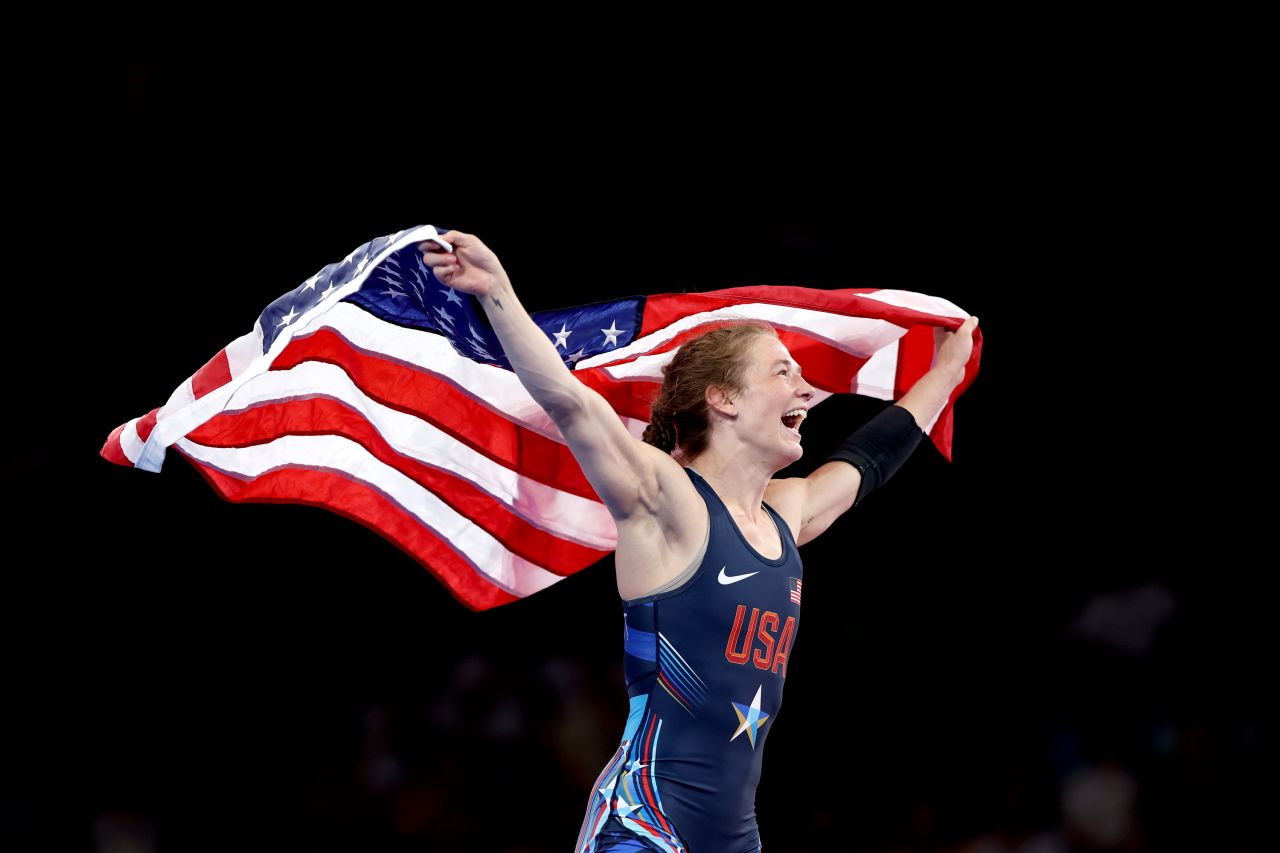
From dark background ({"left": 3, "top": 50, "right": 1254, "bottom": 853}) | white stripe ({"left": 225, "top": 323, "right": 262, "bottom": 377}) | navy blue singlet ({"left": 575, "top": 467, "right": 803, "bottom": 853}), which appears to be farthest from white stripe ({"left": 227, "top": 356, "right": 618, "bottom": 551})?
dark background ({"left": 3, "top": 50, "right": 1254, "bottom": 853})

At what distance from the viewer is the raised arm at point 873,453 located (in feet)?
13.3

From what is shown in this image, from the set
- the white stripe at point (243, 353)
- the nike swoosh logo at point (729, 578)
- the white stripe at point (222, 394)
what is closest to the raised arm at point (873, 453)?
the nike swoosh logo at point (729, 578)

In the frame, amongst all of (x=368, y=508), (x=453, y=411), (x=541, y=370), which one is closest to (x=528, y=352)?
(x=541, y=370)

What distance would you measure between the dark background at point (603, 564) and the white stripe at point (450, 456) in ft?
9.74

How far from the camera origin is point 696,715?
3436mm

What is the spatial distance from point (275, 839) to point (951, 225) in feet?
15.9

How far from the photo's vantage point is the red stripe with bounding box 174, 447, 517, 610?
405cm

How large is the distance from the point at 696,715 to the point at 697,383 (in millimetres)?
947

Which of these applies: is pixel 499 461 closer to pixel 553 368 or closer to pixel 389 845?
pixel 553 368

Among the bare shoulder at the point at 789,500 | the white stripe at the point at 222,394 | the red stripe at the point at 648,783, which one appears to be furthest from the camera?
the bare shoulder at the point at 789,500

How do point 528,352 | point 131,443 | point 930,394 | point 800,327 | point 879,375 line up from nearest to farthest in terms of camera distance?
point 528,352 → point 131,443 → point 930,394 → point 800,327 → point 879,375

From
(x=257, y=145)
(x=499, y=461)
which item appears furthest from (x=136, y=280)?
(x=499, y=461)

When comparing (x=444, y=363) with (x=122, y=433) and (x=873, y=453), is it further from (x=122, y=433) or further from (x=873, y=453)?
(x=873, y=453)

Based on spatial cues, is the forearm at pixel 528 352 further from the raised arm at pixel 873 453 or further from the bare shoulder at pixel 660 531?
the raised arm at pixel 873 453
